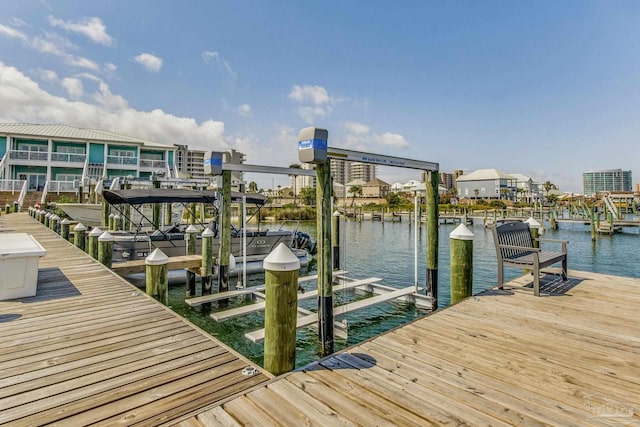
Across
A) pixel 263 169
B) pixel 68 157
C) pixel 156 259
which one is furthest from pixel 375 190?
pixel 156 259

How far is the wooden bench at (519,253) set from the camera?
5.21 meters

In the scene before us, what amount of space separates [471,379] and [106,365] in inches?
125

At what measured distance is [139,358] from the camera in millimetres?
3082

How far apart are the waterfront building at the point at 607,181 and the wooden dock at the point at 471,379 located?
17907cm

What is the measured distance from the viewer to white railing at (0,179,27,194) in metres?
27.4

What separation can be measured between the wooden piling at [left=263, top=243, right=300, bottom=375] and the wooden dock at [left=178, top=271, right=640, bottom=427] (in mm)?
285

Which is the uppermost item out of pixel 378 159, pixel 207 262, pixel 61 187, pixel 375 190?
pixel 375 190

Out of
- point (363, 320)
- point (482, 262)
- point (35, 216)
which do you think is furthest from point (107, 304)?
point (35, 216)

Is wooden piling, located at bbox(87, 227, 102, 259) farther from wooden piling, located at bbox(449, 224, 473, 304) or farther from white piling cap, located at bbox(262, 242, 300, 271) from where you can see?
wooden piling, located at bbox(449, 224, 473, 304)

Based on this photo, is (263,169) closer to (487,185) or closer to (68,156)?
(68,156)

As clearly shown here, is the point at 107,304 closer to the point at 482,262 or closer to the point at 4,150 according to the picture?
the point at 482,262

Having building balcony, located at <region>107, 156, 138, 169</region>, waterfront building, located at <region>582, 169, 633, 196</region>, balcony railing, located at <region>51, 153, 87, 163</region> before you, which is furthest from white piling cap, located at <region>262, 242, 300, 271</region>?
waterfront building, located at <region>582, 169, 633, 196</region>

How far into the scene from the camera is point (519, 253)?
6211 mm

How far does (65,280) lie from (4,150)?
3458 cm
